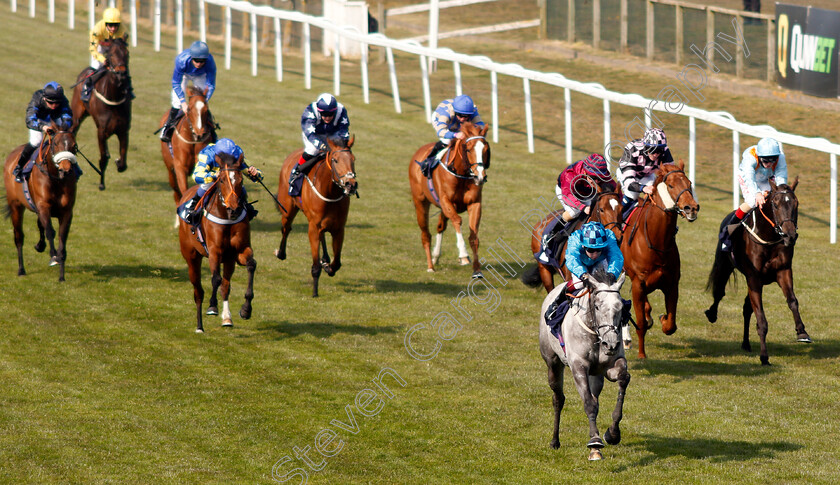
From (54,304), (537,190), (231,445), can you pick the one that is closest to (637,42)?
(537,190)

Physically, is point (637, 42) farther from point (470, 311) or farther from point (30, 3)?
point (30, 3)

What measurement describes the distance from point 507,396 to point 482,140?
4833 millimetres

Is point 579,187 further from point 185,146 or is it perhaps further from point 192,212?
point 185,146

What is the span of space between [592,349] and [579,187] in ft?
11.5

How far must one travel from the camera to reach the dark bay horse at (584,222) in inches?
403

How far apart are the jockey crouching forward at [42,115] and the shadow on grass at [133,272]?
1.44 metres

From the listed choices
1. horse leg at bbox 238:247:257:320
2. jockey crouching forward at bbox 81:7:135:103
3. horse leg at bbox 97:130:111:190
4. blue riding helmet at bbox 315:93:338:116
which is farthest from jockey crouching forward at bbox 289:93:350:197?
jockey crouching forward at bbox 81:7:135:103

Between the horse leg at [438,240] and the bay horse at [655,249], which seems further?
the horse leg at [438,240]

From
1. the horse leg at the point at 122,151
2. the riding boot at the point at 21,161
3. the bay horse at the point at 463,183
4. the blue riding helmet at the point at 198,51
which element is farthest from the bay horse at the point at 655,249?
the horse leg at the point at 122,151

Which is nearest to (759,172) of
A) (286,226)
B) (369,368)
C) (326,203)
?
(369,368)

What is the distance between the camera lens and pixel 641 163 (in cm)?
1136

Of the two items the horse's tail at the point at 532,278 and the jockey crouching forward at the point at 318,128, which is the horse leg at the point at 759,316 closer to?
the horse's tail at the point at 532,278

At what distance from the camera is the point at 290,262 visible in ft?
51.4

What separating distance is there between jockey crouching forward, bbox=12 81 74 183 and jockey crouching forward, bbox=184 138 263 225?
306 cm
